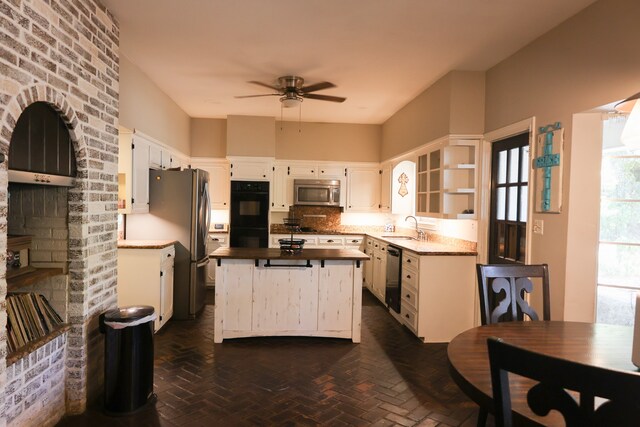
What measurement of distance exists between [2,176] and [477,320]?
4.00 m

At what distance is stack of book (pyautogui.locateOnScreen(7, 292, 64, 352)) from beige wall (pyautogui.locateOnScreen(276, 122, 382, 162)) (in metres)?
4.63

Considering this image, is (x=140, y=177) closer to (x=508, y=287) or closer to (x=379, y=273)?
(x=379, y=273)

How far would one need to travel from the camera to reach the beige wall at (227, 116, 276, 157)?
6141 millimetres

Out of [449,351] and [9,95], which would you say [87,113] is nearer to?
[9,95]

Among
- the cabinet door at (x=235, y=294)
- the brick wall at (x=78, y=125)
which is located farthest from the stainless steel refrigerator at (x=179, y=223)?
the brick wall at (x=78, y=125)

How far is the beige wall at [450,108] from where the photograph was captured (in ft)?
12.9

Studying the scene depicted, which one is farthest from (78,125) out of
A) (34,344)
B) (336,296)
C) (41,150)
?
(336,296)

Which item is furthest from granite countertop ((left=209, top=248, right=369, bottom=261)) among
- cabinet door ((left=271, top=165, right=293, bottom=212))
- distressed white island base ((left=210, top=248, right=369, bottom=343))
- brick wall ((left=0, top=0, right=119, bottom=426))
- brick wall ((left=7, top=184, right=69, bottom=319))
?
cabinet door ((left=271, top=165, right=293, bottom=212))

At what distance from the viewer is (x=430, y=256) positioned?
3.86 m

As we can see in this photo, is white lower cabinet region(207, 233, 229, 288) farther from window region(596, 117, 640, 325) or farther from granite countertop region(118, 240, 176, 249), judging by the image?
window region(596, 117, 640, 325)

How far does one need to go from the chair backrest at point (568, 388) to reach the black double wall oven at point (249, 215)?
5.20 meters

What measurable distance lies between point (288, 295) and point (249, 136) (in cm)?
330

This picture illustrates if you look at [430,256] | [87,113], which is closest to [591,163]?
[430,256]

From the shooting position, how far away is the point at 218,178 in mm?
6414
